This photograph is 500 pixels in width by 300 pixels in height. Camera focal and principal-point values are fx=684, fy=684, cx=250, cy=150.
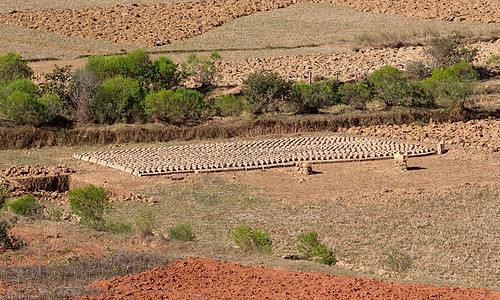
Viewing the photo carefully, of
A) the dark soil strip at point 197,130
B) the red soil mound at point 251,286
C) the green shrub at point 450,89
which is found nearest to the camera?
the red soil mound at point 251,286

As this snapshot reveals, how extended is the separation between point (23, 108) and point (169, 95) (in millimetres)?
4967

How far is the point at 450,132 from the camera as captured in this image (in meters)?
22.9

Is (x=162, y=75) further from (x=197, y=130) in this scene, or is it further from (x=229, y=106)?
(x=197, y=130)

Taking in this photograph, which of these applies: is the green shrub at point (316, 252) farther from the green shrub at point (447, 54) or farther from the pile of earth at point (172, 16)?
the pile of earth at point (172, 16)

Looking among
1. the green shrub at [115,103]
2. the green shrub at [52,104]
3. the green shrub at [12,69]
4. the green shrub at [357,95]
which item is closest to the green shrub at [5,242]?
the green shrub at [52,104]

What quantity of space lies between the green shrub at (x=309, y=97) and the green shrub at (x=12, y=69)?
1178 centimetres

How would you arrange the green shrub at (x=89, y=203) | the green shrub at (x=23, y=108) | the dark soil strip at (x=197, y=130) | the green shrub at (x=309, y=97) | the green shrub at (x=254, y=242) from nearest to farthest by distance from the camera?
the green shrub at (x=254, y=242), the green shrub at (x=89, y=203), the dark soil strip at (x=197, y=130), the green shrub at (x=23, y=108), the green shrub at (x=309, y=97)

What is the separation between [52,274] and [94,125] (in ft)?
50.7

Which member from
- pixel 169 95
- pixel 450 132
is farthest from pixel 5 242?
pixel 450 132

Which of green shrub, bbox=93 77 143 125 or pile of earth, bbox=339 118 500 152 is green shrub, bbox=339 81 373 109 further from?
green shrub, bbox=93 77 143 125

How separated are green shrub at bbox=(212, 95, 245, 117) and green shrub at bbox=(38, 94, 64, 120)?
224 inches

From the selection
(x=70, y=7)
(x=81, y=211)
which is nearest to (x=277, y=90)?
(x=81, y=211)

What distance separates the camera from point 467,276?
10688mm

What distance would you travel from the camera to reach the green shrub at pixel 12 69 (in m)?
29.2
